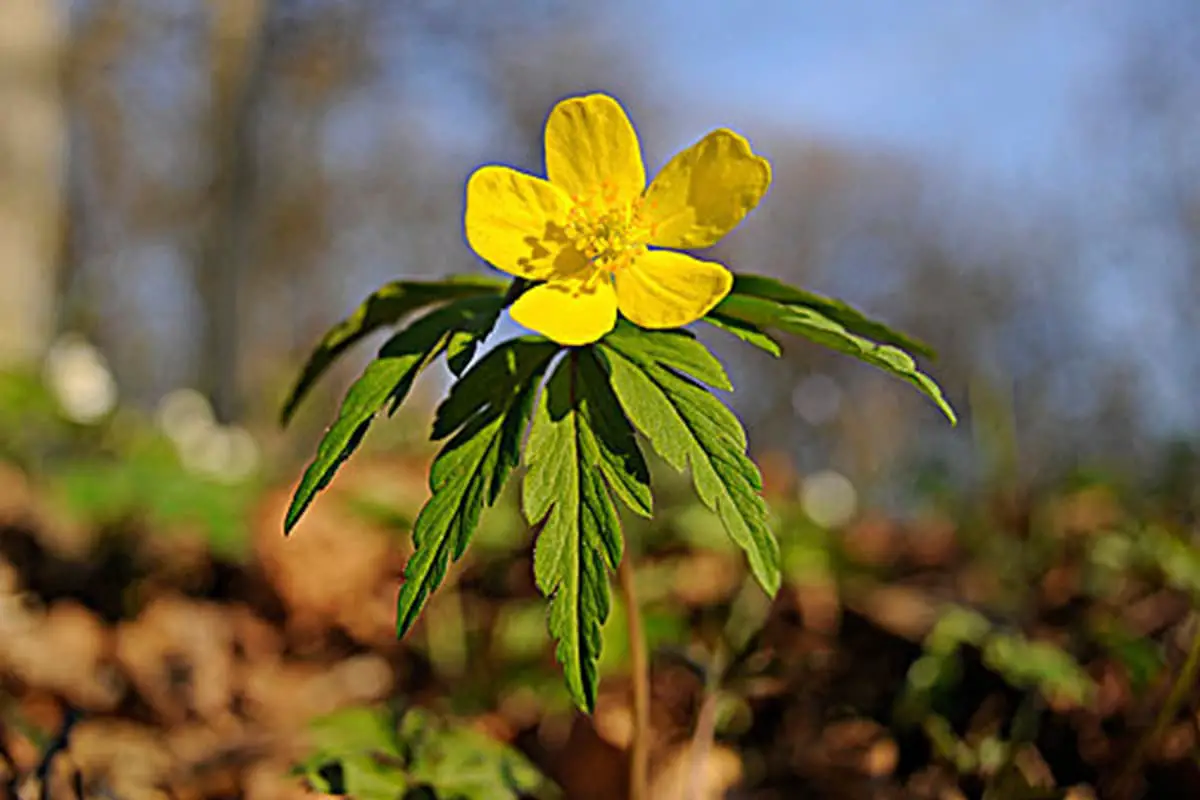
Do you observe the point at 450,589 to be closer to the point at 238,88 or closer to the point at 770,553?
the point at 770,553

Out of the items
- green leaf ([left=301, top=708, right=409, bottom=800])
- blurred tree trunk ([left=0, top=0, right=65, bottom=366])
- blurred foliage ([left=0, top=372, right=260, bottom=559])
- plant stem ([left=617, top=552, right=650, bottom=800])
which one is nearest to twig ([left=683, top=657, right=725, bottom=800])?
plant stem ([left=617, top=552, right=650, bottom=800])

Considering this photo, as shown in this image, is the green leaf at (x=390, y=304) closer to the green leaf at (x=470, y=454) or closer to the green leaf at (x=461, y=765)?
the green leaf at (x=470, y=454)

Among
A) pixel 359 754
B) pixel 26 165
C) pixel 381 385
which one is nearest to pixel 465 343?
pixel 381 385

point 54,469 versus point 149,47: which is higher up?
point 149,47

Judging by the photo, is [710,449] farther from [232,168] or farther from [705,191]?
[232,168]

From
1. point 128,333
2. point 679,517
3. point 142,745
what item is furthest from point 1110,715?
point 128,333

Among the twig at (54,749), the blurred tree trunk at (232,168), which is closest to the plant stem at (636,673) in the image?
the twig at (54,749)
